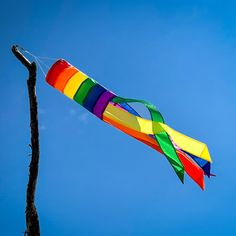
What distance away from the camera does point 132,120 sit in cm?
624

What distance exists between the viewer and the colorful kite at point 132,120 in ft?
18.8

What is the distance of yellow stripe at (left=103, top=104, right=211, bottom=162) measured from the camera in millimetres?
5887

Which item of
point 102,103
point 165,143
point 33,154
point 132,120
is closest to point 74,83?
point 102,103

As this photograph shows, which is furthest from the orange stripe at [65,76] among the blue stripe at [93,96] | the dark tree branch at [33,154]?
the dark tree branch at [33,154]

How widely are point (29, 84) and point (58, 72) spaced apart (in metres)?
0.85

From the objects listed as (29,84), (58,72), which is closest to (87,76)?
(58,72)

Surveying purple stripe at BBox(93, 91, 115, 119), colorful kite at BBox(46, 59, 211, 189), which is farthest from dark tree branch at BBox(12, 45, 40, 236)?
purple stripe at BBox(93, 91, 115, 119)

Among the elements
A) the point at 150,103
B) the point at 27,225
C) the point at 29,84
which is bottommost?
the point at 27,225

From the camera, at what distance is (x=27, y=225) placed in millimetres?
5625

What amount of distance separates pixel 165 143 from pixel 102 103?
1470 mm

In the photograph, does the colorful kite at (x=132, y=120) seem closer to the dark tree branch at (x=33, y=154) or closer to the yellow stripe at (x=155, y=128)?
the yellow stripe at (x=155, y=128)

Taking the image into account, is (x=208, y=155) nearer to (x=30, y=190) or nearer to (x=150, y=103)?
(x=150, y=103)

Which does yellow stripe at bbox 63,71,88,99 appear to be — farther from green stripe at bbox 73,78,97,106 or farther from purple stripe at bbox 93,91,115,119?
purple stripe at bbox 93,91,115,119

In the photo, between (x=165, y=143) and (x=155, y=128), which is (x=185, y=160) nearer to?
(x=165, y=143)
